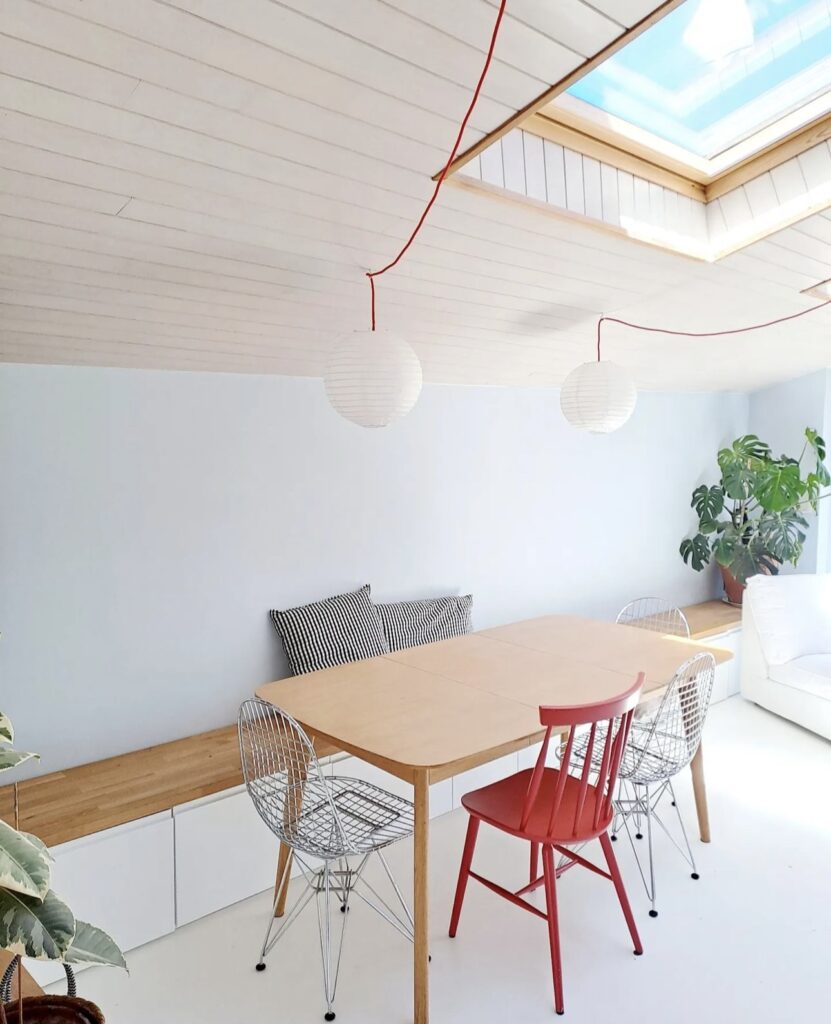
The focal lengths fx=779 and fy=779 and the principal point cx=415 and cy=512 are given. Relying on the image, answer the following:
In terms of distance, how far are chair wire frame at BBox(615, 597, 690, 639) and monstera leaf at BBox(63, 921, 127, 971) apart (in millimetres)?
3033

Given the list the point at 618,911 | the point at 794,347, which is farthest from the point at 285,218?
the point at 794,347

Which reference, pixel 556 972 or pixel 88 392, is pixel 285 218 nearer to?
pixel 88 392

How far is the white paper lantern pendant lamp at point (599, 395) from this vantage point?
9.16 ft

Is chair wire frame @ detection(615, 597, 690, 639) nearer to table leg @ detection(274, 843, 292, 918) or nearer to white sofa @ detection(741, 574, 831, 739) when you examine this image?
white sofa @ detection(741, 574, 831, 739)

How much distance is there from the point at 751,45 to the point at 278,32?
63.8 inches

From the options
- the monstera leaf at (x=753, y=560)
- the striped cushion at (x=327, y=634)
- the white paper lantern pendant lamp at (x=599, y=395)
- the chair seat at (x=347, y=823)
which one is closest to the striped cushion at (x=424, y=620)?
the striped cushion at (x=327, y=634)

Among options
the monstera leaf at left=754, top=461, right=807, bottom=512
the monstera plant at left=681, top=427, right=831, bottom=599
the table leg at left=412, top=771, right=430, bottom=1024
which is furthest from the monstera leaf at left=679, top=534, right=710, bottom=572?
the table leg at left=412, top=771, right=430, bottom=1024

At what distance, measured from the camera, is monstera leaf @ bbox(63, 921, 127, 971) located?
1.25m

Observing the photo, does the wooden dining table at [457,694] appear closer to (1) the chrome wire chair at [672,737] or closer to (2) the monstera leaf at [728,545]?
(1) the chrome wire chair at [672,737]

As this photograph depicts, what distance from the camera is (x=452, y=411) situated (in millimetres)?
3939

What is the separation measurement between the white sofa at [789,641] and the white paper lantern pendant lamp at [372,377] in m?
3.00

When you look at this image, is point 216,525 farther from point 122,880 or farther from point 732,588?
point 732,588

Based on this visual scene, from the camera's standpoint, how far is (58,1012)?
1.29 metres

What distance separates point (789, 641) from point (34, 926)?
161 inches
